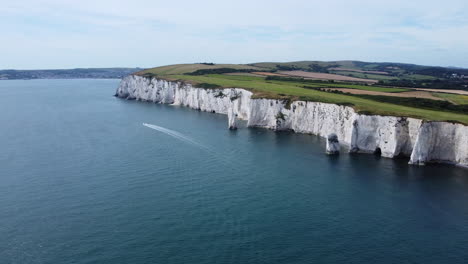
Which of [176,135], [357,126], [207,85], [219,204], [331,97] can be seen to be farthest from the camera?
[207,85]

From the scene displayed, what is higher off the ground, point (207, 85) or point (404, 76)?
point (404, 76)

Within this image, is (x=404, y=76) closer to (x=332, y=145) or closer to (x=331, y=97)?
(x=331, y=97)

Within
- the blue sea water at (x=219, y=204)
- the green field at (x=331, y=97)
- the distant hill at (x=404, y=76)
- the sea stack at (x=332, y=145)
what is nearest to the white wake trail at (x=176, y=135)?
the blue sea water at (x=219, y=204)

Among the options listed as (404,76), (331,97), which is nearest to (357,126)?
(331,97)

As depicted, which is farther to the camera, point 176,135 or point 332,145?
point 176,135

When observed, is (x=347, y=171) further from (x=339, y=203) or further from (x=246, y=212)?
(x=246, y=212)

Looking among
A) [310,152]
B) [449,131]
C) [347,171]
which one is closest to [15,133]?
[310,152]
